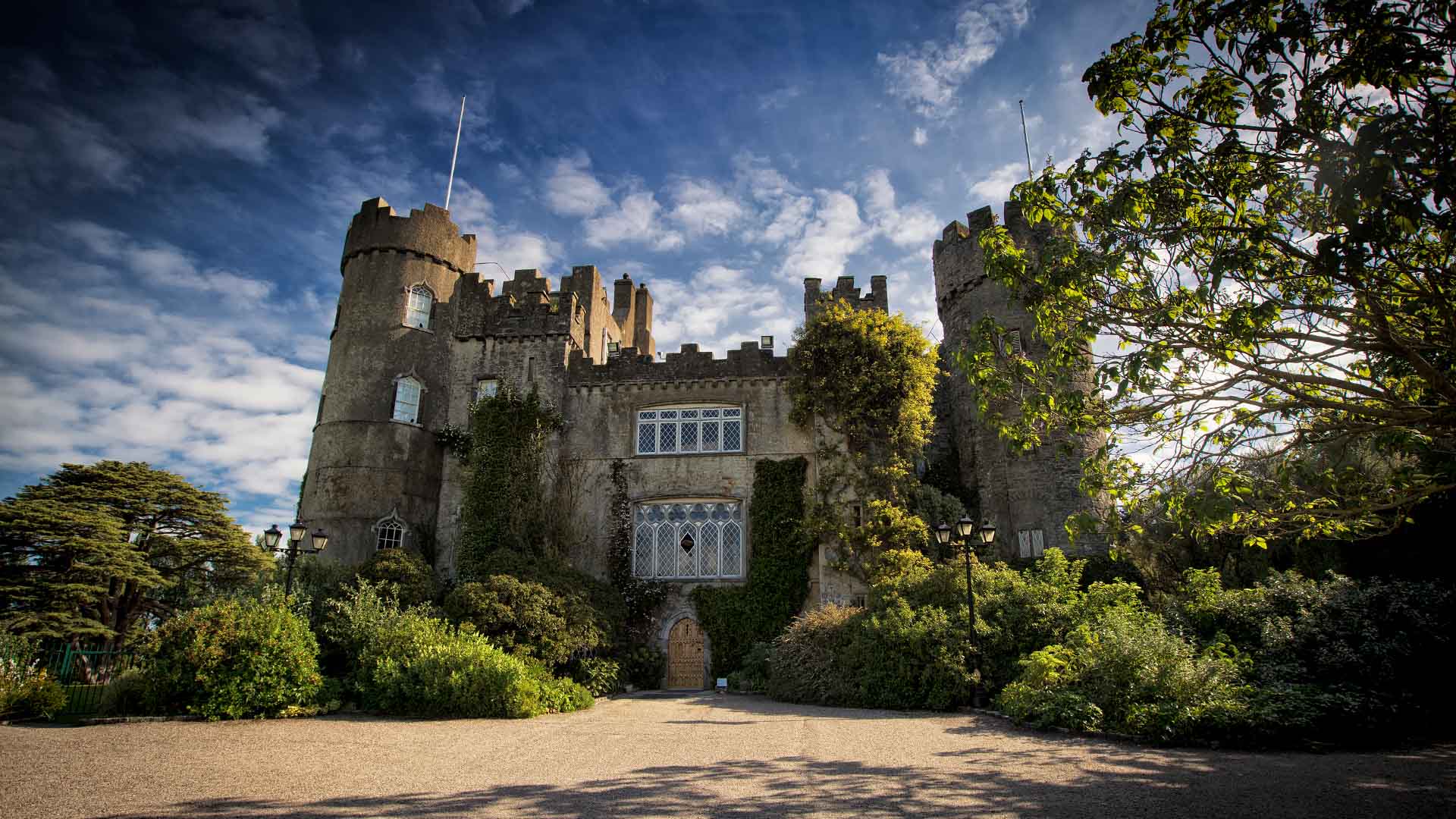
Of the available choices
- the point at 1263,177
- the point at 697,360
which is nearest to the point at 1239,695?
the point at 1263,177

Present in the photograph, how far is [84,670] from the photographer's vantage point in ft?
60.0

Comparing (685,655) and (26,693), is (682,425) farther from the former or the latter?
(26,693)

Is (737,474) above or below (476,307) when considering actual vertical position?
below

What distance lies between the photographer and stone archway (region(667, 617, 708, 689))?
69.6ft

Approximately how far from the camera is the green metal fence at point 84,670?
14.1 meters

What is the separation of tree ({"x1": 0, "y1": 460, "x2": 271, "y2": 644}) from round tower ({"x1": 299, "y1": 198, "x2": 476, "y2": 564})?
3390 mm

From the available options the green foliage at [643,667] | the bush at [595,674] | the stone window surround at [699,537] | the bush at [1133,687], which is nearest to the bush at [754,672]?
the green foliage at [643,667]

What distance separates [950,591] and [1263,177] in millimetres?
10581

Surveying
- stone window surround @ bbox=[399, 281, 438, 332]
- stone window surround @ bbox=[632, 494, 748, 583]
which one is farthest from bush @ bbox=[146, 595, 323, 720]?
stone window surround @ bbox=[399, 281, 438, 332]

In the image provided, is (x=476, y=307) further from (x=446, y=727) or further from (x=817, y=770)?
(x=817, y=770)

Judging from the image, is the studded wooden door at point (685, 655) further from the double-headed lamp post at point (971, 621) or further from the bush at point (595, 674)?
the double-headed lamp post at point (971, 621)

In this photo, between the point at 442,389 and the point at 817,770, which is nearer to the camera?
the point at 817,770

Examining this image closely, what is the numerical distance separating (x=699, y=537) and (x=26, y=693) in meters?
14.9

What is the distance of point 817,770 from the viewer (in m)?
7.97
